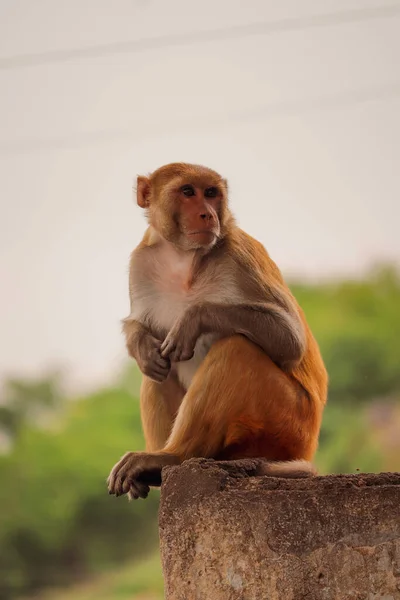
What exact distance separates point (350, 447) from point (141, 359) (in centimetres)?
1457

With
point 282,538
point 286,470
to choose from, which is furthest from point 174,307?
point 282,538

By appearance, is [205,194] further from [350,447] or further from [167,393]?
[350,447]

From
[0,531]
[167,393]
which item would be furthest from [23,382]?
[167,393]

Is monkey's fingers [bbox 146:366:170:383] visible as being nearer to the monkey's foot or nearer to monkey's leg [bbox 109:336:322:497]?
monkey's leg [bbox 109:336:322:497]

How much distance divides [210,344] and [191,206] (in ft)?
1.92

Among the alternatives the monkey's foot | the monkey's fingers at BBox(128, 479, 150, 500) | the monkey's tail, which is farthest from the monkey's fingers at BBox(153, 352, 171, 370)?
the monkey's tail

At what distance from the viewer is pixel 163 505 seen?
3.56 m

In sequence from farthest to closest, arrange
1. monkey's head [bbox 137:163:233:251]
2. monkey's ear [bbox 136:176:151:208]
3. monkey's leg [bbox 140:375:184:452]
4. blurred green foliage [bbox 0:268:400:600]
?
blurred green foliage [bbox 0:268:400:600] → monkey's ear [bbox 136:176:151:208] → monkey's leg [bbox 140:375:184:452] → monkey's head [bbox 137:163:233:251]

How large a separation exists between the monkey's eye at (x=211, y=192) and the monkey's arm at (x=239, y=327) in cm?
49

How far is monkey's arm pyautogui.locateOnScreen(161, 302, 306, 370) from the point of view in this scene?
158 inches

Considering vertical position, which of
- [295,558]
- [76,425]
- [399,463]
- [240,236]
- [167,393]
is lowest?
[295,558]

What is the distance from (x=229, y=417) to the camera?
12.7 ft

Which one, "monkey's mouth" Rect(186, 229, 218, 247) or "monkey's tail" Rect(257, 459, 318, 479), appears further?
"monkey's mouth" Rect(186, 229, 218, 247)

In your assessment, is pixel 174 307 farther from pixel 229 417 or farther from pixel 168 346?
pixel 229 417
